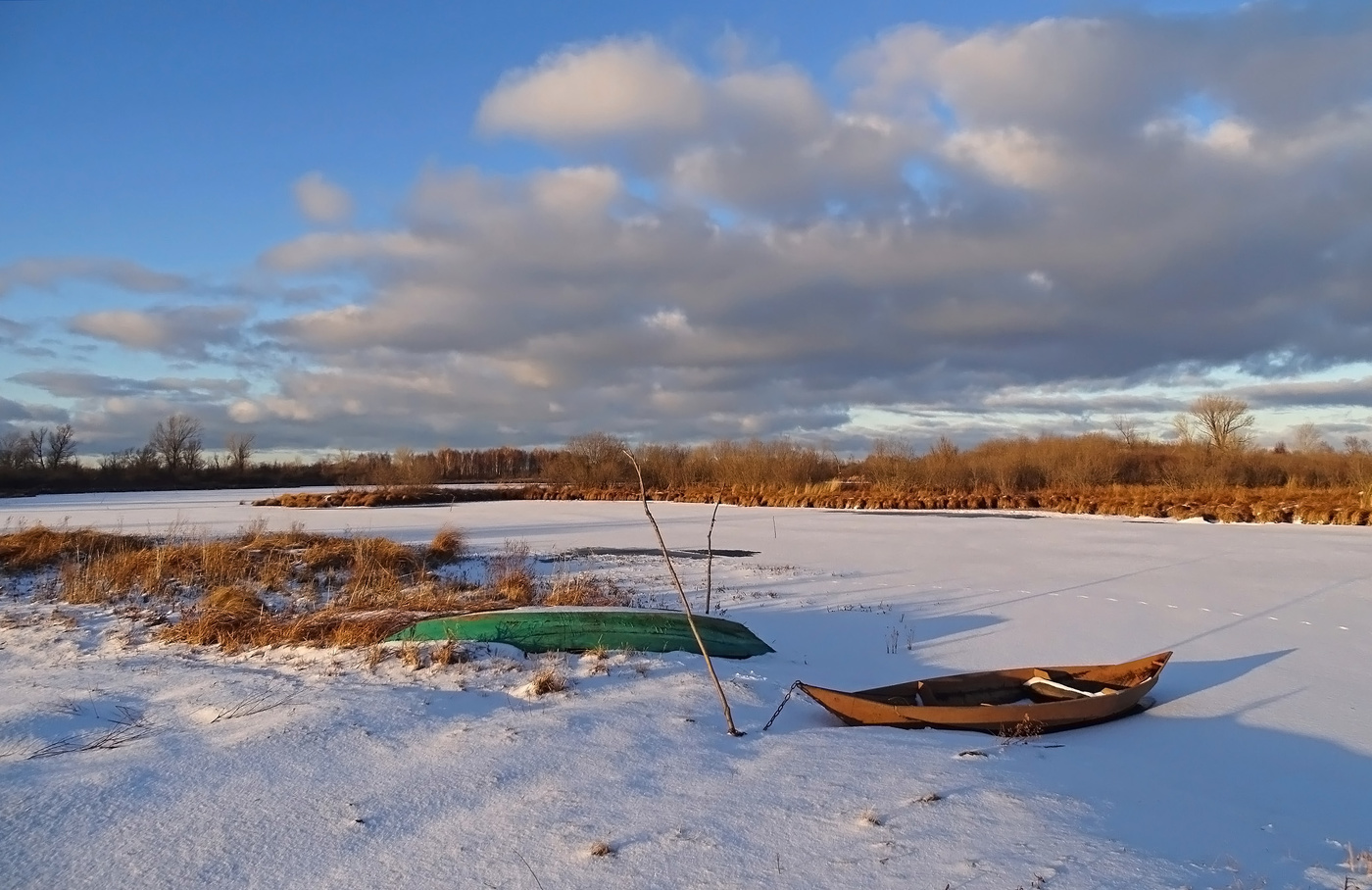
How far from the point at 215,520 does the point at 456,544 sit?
12.6 meters

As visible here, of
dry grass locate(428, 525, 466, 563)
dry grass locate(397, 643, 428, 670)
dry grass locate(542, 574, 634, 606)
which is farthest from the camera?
dry grass locate(428, 525, 466, 563)

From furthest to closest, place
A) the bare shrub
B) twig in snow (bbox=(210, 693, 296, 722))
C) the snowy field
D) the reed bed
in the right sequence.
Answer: the reed bed
the bare shrub
twig in snow (bbox=(210, 693, 296, 722))
the snowy field

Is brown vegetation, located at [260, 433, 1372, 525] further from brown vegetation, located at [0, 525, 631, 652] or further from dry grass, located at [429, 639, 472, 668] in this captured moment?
dry grass, located at [429, 639, 472, 668]

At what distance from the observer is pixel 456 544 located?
1562cm

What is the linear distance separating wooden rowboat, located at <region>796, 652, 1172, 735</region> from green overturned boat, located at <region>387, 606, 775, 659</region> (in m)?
1.56

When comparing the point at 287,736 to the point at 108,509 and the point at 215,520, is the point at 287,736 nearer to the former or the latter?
the point at 215,520

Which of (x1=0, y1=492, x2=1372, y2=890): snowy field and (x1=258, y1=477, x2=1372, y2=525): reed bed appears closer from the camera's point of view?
(x1=0, y1=492, x2=1372, y2=890): snowy field

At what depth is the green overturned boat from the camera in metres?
7.77

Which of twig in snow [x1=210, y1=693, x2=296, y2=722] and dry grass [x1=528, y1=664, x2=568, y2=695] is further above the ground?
dry grass [x1=528, y1=664, x2=568, y2=695]

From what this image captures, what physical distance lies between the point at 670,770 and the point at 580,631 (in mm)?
2895

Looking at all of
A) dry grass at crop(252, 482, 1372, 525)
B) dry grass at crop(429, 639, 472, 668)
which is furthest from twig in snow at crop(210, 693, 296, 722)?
dry grass at crop(252, 482, 1372, 525)

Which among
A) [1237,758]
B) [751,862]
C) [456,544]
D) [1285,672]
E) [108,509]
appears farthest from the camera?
[108,509]

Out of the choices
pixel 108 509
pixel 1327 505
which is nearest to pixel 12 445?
pixel 108 509


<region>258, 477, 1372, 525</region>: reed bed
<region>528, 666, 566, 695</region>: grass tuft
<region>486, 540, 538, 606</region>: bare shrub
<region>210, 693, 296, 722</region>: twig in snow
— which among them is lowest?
<region>210, 693, 296, 722</region>: twig in snow
